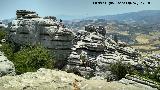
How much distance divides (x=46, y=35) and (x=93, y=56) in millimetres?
17937

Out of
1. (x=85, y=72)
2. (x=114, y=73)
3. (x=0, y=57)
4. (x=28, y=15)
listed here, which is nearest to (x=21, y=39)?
(x=28, y=15)

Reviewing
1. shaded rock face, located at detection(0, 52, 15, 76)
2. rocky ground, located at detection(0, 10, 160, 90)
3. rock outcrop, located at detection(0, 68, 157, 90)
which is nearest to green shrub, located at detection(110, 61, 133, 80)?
rocky ground, located at detection(0, 10, 160, 90)

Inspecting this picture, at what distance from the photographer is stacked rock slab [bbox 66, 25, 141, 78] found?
99500 millimetres

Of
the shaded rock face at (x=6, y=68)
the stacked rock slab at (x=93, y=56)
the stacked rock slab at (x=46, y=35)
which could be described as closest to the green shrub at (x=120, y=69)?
the stacked rock slab at (x=93, y=56)

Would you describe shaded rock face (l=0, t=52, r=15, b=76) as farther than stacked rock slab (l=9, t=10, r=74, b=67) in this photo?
No

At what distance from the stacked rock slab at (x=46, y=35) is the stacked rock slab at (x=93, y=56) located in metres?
4.02

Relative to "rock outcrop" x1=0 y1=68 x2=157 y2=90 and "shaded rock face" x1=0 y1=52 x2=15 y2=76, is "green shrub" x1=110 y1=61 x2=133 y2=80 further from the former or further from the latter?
"rock outcrop" x1=0 y1=68 x2=157 y2=90

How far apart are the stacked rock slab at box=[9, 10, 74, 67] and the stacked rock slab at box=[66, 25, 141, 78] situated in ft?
13.2

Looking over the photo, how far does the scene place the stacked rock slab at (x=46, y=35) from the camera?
112688 mm

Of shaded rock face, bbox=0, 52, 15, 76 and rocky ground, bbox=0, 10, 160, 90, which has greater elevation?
shaded rock face, bbox=0, 52, 15, 76

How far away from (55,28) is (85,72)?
20.3 metres

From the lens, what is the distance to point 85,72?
103438 mm

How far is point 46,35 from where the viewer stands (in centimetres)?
11481

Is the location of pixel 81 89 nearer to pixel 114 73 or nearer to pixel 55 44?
pixel 114 73
